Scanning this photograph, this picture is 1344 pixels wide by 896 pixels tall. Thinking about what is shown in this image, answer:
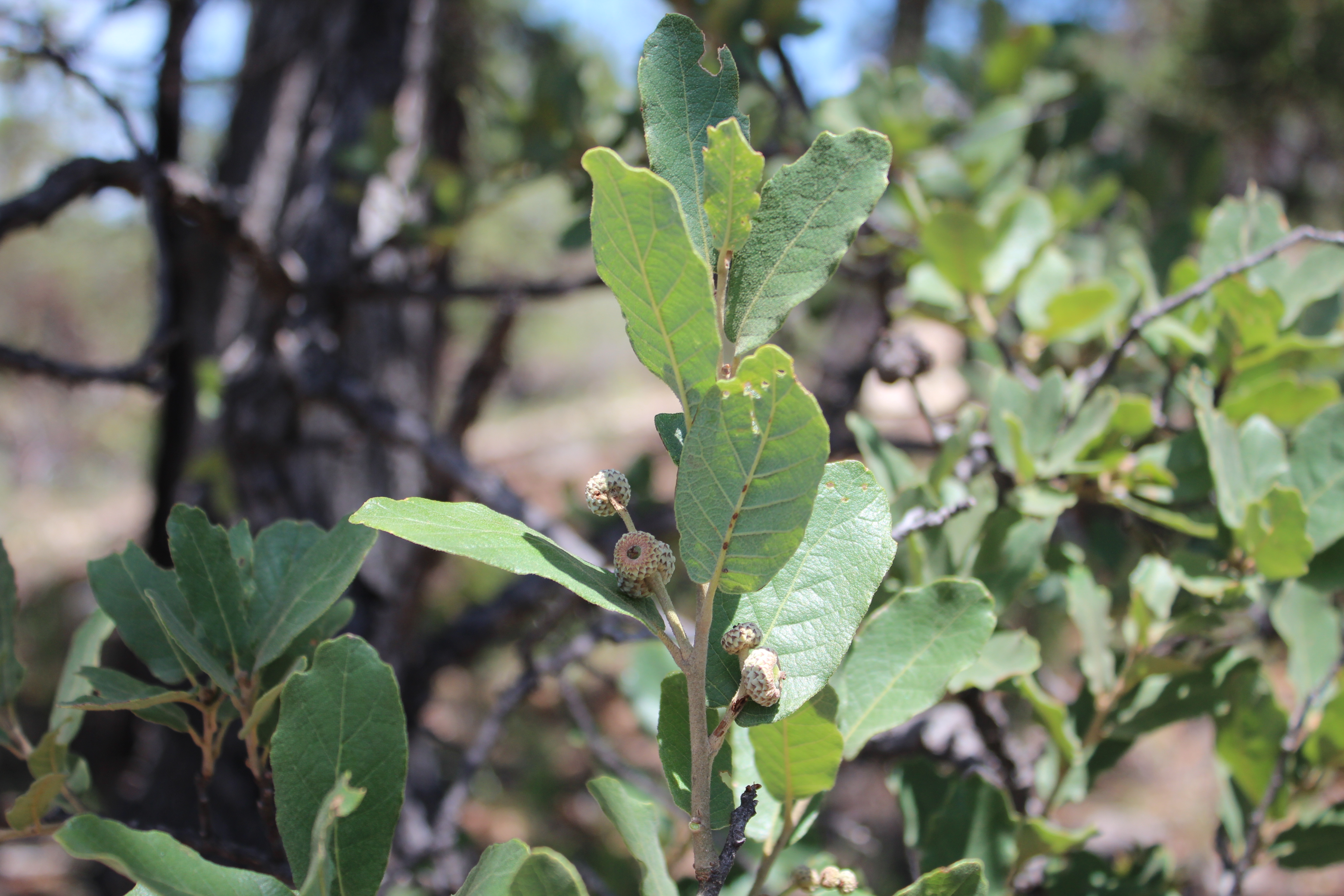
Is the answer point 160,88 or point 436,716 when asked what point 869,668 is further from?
point 436,716

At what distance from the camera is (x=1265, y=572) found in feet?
2.29

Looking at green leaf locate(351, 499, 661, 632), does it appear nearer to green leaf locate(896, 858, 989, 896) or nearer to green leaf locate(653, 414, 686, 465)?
green leaf locate(653, 414, 686, 465)

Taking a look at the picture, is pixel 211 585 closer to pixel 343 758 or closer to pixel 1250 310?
pixel 343 758

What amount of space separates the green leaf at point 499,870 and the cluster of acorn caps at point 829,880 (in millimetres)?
176

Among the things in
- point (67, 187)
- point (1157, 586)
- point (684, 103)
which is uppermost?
point (67, 187)

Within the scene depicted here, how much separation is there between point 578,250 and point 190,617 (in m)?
0.94

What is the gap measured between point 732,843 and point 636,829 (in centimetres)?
6

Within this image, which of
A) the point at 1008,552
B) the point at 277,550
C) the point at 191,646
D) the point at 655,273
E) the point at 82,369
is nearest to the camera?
the point at 655,273

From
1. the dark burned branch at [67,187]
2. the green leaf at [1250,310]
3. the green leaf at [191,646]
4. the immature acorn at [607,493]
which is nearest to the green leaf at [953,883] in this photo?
the immature acorn at [607,493]

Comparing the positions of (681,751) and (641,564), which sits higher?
(641,564)

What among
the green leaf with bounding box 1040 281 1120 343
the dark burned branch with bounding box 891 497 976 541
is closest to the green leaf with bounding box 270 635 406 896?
the dark burned branch with bounding box 891 497 976 541

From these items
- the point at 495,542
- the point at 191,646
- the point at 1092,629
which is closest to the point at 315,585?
the point at 191,646

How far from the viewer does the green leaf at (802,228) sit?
0.42 metres

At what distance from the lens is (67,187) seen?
973mm
